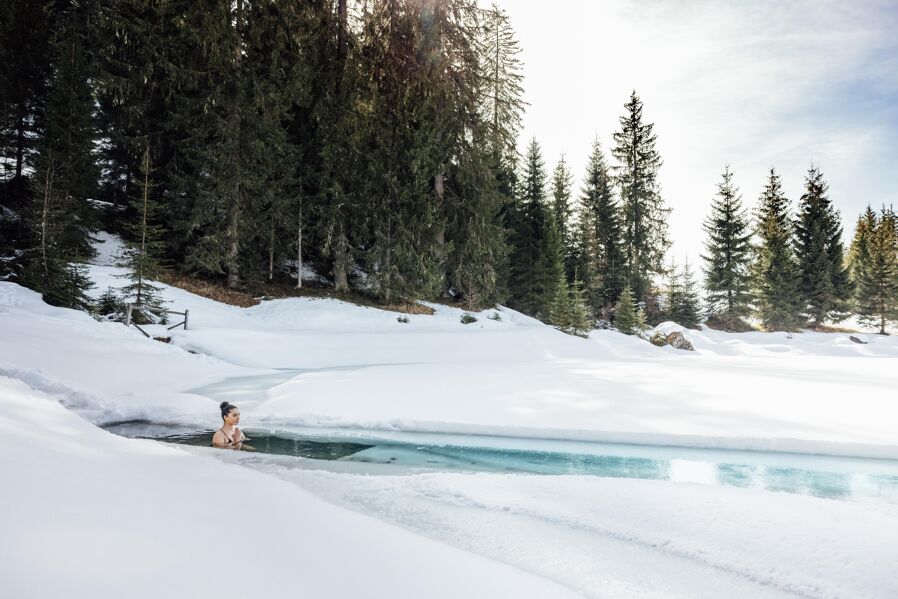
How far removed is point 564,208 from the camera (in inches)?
1606

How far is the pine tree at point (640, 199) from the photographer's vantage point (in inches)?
1596

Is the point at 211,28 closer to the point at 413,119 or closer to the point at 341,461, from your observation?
the point at 413,119

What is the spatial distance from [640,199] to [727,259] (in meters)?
8.76

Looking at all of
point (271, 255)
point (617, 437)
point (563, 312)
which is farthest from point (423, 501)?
point (563, 312)

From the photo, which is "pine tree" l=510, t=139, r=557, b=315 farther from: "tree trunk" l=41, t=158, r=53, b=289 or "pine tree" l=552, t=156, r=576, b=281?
"tree trunk" l=41, t=158, r=53, b=289

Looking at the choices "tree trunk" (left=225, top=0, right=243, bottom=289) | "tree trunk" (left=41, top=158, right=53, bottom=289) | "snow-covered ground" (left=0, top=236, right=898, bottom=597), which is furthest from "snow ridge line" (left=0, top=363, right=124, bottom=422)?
"tree trunk" (left=225, top=0, right=243, bottom=289)

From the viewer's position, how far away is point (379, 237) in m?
22.2

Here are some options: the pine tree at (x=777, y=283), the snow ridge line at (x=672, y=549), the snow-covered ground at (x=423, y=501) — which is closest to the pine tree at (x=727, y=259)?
the pine tree at (x=777, y=283)

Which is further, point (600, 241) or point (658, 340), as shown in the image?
point (600, 241)

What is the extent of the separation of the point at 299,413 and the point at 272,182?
16.3 m

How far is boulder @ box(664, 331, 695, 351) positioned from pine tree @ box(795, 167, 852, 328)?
1932 cm

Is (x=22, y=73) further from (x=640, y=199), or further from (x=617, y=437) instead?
(x=640, y=199)

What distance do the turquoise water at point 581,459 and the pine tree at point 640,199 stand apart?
3614cm

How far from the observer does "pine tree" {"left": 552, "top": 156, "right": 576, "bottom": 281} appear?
39.5 metres
